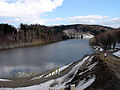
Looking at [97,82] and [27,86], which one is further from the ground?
[97,82]

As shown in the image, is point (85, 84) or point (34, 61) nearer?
point (85, 84)

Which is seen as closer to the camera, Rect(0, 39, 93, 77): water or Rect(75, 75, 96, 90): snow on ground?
Rect(75, 75, 96, 90): snow on ground

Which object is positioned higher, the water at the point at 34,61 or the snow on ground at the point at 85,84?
the snow on ground at the point at 85,84

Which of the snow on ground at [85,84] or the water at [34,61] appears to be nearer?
the snow on ground at [85,84]

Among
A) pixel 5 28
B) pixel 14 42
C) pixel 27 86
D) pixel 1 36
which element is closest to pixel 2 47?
pixel 14 42

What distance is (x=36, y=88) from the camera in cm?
984

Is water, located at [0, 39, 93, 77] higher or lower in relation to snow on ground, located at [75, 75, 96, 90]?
lower

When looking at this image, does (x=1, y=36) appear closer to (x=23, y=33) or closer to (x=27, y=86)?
(x=23, y=33)

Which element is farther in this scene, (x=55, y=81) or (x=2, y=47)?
(x=2, y=47)

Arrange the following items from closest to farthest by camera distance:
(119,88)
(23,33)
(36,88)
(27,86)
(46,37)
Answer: (119,88) < (36,88) < (27,86) < (23,33) < (46,37)

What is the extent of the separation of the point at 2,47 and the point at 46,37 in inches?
1480

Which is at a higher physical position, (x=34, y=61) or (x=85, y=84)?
(x=85, y=84)

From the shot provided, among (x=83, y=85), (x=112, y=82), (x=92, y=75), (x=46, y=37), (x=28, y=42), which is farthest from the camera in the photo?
(x=46, y=37)

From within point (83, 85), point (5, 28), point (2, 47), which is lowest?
point (2, 47)
